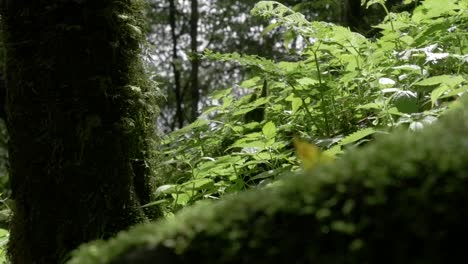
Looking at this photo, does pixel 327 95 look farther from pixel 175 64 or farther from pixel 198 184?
pixel 175 64

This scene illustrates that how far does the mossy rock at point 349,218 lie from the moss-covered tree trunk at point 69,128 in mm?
1288

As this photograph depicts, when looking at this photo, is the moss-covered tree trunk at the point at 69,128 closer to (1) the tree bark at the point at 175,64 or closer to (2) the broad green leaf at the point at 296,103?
(2) the broad green leaf at the point at 296,103

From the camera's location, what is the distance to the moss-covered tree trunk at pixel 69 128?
224 cm

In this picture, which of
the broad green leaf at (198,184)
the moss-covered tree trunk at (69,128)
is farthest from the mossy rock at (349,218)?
the broad green leaf at (198,184)

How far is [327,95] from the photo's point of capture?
287cm

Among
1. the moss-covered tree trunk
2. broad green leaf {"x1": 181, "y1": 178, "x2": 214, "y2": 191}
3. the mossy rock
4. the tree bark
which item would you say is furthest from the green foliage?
the tree bark

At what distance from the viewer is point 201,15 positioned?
17.7 m

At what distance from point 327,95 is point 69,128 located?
4.62 ft

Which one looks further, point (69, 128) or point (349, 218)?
point (69, 128)

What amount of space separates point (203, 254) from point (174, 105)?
18211 millimetres

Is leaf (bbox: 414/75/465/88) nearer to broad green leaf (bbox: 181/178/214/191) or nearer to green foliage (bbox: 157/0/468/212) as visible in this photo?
green foliage (bbox: 157/0/468/212)

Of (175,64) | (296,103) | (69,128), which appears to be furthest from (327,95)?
(175,64)

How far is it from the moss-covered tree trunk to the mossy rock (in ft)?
4.23

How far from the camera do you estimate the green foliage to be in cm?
239
